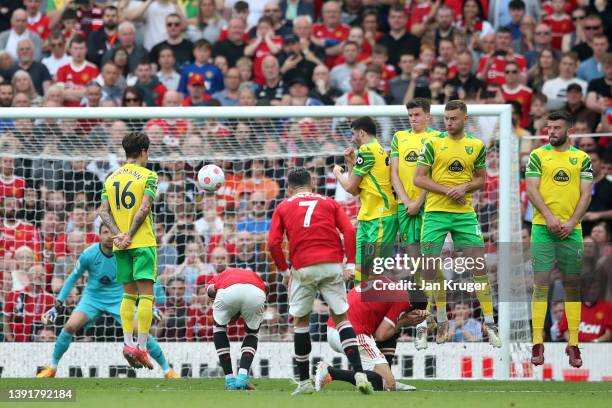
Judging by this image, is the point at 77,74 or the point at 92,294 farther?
the point at 77,74

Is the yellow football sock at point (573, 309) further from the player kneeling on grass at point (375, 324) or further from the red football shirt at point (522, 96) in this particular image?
the red football shirt at point (522, 96)

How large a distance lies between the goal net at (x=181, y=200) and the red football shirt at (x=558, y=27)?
3.67m

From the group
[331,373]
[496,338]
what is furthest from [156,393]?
[496,338]

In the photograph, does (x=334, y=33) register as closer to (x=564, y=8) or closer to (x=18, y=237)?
(x=564, y=8)

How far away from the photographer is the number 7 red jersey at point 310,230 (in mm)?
→ 10945

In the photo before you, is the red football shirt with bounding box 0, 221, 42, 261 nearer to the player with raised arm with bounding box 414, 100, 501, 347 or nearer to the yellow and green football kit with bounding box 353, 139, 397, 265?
the yellow and green football kit with bounding box 353, 139, 397, 265

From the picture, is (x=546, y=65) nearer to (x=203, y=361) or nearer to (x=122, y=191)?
(x=203, y=361)

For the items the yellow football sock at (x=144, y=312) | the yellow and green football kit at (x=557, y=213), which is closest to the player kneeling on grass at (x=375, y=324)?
A: the yellow and green football kit at (x=557, y=213)

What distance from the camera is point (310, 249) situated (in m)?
11.0

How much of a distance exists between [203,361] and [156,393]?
369 centimetres

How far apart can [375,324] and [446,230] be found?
3.85ft

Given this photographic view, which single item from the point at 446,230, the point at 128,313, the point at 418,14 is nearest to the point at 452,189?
the point at 446,230

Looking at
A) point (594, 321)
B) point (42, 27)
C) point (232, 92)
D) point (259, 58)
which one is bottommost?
point (594, 321)

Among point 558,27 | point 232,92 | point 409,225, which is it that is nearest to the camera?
point 409,225
